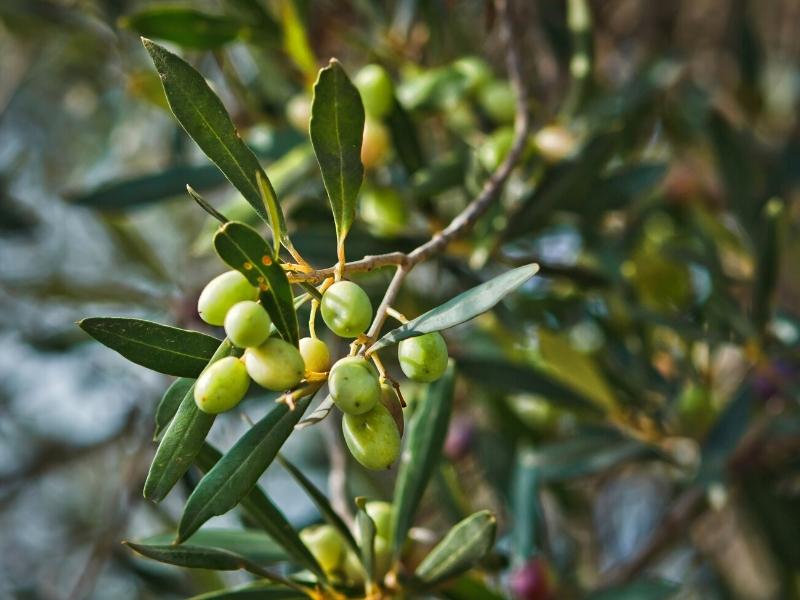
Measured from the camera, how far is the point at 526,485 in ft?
5.00

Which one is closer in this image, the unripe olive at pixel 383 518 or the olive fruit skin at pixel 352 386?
the olive fruit skin at pixel 352 386

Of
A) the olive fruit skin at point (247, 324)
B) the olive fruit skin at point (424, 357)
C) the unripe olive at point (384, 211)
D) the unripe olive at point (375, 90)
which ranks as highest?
the unripe olive at point (375, 90)

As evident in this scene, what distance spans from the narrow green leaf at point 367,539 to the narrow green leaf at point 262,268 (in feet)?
0.73

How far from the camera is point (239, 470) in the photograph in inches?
30.2

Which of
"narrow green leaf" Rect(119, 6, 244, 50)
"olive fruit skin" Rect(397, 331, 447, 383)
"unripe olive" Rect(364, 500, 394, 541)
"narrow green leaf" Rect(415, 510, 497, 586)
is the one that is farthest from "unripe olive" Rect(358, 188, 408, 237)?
"olive fruit skin" Rect(397, 331, 447, 383)

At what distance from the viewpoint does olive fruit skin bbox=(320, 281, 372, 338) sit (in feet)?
2.38

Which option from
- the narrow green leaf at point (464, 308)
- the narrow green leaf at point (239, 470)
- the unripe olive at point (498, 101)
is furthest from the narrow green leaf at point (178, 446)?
Result: the unripe olive at point (498, 101)

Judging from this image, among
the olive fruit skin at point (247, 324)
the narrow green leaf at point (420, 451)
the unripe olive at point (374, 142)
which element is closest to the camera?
the olive fruit skin at point (247, 324)

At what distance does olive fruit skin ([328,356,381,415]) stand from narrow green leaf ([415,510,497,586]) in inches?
11.4

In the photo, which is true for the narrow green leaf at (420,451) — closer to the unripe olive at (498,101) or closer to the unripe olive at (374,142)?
the unripe olive at (374,142)

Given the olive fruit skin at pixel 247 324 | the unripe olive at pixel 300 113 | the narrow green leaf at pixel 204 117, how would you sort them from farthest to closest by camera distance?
the unripe olive at pixel 300 113 → the narrow green leaf at pixel 204 117 → the olive fruit skin at pixel 247 324

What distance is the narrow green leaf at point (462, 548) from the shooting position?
0.96m

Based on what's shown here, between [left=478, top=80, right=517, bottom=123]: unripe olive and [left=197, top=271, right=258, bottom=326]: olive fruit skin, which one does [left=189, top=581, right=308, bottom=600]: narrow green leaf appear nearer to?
[left=197, top=271, right=258, bottom=326]: olive fruit skin

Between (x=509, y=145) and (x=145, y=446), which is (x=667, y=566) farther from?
(x=509, y=145)
